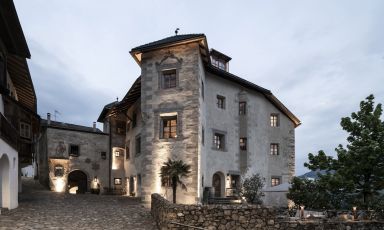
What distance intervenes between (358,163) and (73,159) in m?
23.2

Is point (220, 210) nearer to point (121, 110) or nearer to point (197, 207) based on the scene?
point (197, 207)

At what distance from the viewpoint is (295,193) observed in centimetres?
1998

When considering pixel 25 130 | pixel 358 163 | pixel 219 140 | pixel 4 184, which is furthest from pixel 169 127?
pixel 358 163

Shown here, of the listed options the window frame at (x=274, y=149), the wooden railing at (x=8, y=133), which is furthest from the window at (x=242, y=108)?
the wooden railing at (x=8, y=133)

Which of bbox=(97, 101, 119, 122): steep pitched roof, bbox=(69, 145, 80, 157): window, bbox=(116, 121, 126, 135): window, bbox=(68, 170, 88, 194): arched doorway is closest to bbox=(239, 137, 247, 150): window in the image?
bbox=(116, 121, 126, 135): window

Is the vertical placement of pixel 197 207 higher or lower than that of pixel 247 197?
higher

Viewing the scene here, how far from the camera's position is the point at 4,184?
15.7m

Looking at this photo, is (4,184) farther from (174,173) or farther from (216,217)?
(216,217)

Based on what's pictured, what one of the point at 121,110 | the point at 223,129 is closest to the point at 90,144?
the point at 121,110

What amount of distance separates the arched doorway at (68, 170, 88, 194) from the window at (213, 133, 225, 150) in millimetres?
14533

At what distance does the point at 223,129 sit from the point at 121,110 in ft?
31.6

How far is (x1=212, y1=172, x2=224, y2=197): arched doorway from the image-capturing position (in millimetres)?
24481

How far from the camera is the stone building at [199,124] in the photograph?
2081 cm

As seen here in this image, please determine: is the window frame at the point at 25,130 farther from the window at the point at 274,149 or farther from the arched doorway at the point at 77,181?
the window at the point at 274,149
